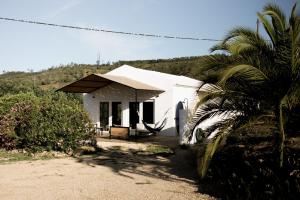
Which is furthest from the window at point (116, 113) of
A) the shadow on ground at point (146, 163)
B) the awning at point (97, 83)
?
the shadow on ground at point (146, 163)

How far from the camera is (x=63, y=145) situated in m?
13.0

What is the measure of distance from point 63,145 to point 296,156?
8.78 meters

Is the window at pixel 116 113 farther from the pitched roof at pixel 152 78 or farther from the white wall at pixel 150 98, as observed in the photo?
the pitched roof at pixel 152 78

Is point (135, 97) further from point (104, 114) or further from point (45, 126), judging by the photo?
point (45, 126)

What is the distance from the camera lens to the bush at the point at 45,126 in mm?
13008

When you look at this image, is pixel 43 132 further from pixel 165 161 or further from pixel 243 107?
pixel 243 107

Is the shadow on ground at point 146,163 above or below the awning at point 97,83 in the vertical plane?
below

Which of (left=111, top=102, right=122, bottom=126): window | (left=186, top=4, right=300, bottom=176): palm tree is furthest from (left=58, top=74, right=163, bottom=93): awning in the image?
(left=186, top=4, right=300, bottom=176): palm tree

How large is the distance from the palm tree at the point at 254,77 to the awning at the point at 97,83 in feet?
34.7

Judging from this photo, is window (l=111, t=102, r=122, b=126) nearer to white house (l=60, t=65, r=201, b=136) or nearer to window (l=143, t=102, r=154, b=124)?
white house (l=60, t=65, r=201, b=136)

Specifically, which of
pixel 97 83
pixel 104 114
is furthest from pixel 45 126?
pixel 104 114

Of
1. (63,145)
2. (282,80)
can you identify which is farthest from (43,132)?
(282,80)

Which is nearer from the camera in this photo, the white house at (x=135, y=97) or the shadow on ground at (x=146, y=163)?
the shadow on ground at (x=146, y=163)

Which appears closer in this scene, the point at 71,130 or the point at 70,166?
the point at 70,166
